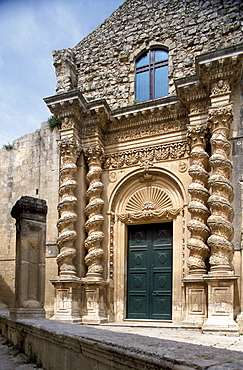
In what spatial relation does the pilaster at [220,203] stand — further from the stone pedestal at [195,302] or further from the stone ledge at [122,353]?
the stone ledge at [122,353]

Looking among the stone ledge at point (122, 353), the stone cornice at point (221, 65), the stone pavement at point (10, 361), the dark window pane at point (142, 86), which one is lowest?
the stone pavement at point (10, 361)

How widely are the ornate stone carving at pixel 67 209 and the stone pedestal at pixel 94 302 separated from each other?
1.98 ft

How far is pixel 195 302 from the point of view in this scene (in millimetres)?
9078

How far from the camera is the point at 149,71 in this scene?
12.0 metres

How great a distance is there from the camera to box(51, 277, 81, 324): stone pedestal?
10070mm

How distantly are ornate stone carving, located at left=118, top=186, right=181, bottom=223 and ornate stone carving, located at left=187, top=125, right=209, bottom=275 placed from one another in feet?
3.37

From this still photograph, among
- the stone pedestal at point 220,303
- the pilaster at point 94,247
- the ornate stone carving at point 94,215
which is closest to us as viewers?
the stone pedestal at point 220,303

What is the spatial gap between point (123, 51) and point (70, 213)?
18.5 feet

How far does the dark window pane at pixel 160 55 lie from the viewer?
11902 mm

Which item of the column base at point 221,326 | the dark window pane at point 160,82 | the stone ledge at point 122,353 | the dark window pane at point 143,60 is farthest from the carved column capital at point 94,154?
the stone ledge at point 122,353

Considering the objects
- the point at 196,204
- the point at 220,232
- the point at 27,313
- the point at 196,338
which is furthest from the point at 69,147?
the point at 196,338

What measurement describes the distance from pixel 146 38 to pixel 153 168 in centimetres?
435

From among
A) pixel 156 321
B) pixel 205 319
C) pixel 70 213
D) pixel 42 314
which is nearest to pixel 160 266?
pixel 156 321

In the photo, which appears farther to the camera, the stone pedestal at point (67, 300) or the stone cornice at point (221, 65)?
the stone pedestal at point (67, 300)
